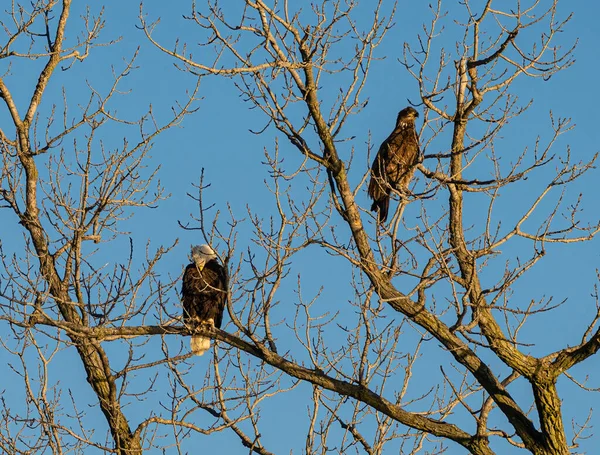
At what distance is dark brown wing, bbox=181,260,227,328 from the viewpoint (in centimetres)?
768

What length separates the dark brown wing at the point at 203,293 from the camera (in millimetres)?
7684

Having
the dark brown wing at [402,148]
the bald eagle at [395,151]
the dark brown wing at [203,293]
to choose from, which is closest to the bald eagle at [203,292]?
the dark brown wing at [203,293]

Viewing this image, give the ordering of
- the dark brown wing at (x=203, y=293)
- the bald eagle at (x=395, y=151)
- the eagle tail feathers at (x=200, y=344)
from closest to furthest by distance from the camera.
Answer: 1. the dark brown wing at (x=203, y=293)
2. the eagle tail feathers at (x=200, y=344)
3. the bald eagle at (x=395, y=151)

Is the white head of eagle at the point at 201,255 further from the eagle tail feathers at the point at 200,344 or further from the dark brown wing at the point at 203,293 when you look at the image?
the eagle tail feathers at the point at 200,344

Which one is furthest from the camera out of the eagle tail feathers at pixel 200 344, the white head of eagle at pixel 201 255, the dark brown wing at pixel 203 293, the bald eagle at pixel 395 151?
the bald eagle at pixel 395 151

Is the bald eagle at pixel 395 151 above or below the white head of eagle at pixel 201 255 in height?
above

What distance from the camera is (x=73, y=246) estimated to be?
6.55 meters

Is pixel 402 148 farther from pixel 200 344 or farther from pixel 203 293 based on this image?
pixel 200 344

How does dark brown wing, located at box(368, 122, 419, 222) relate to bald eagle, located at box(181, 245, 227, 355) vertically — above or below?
above

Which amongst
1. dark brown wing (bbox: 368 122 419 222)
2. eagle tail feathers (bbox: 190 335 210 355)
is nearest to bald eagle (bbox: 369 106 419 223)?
dark brown wing (bbox: 368 122 419 222)

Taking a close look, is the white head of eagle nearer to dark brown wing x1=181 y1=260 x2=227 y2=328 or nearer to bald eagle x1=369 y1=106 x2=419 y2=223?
dark brown wing x1=181 y1=260 x2=227 y2=328

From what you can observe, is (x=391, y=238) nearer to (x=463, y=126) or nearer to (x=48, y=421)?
(x=463, y=126)

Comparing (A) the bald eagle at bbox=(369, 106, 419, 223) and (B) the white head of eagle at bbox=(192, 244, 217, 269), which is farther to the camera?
(A) the bald eagle at bbox=(369, 106, 419, 223)

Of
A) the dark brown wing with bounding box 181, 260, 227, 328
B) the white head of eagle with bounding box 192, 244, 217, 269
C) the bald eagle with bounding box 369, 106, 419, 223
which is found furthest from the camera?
the bald eagle with bounding box 369, 106, 419, 223
